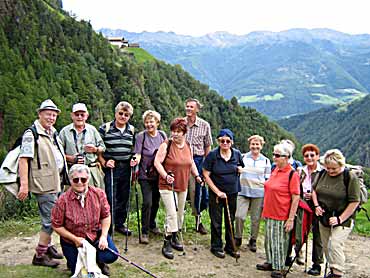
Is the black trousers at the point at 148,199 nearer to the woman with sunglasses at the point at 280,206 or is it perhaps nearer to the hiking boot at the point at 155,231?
the hiking boot at the point at 155,231

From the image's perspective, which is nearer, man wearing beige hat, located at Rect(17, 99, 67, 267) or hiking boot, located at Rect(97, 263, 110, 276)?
man wearing beige hat, located at Rect(17, 99, 67, 267)

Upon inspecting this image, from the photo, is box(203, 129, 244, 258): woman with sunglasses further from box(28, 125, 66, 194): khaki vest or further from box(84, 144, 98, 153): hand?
box(28, 125, 66, 194): khaki vest

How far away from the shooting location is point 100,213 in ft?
19.2

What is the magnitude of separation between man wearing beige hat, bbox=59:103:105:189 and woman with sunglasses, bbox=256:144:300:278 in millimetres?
2682

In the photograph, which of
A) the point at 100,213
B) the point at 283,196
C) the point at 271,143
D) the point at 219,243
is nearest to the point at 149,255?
the point at 219,243

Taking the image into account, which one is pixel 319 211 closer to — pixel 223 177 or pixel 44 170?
pixel 223 177

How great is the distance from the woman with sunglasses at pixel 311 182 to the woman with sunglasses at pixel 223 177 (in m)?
1.04

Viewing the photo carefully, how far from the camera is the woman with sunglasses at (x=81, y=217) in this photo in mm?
5629

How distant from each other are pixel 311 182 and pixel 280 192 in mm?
655

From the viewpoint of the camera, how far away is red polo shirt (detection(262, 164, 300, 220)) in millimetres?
6645

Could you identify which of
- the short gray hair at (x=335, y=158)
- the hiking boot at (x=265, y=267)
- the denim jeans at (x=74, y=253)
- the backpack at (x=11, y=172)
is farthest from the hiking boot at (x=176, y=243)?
the short gray hair at (x=335, y=158)

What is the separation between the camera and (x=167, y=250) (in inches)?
287

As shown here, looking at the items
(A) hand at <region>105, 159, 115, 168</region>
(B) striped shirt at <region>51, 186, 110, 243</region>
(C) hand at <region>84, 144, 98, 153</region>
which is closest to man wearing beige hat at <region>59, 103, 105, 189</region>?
(C) hand at <region>84, 144, 98, 153</region>

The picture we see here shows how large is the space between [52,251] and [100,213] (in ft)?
4.96
